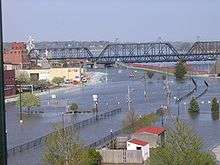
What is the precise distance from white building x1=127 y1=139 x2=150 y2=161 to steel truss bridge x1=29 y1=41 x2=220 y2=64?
23.3 metres

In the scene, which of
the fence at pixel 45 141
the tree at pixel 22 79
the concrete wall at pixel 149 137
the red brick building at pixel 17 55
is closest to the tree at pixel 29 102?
the fence at pixel 45 141

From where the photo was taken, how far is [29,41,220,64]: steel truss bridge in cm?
2841

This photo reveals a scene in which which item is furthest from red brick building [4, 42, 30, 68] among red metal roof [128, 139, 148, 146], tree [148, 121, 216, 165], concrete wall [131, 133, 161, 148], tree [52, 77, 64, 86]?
tree [148, 121, 216, 165]

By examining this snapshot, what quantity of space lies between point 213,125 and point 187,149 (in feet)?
14.4

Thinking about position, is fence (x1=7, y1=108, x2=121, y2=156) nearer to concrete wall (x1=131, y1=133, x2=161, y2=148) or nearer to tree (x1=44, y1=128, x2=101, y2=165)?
tree (x1=44, y1=128, x2=101, y2=165)

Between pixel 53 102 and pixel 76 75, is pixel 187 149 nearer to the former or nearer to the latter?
pixel 53 102

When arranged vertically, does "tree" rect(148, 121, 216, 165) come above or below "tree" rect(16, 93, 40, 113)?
above

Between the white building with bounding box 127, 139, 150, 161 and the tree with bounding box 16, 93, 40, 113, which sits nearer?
the white building with bounding box 127, 139, 150, 161

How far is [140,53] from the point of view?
1225 inches

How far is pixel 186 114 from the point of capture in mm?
8742

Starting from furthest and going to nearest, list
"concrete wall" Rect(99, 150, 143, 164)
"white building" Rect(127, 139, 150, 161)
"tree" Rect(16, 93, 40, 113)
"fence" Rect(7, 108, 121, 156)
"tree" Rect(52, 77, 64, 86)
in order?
1. "tree" Rect(52, 77, 64, 86)
2. "tree" Rect(16, 93, 40, 113)
3. "fence" Rect(7, 108, 121, 156)
4. "white building" Rect(127, 139, 150, 161)
5. "concrete wall" Rect(99, 150, 143, 164)

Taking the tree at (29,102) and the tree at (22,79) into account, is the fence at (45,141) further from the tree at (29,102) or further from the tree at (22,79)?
the tree at (22,79)

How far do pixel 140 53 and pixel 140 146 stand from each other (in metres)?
26.7

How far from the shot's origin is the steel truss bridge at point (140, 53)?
2841 cm
